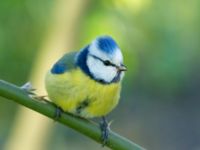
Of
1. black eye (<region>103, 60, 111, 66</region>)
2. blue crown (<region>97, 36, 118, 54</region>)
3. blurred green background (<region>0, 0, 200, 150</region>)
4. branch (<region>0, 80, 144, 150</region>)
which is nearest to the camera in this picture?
branch (<region>0, 80, 144, 150</region>)

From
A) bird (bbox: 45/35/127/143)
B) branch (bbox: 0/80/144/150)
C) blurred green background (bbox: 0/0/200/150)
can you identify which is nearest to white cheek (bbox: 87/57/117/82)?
bird (bbox: 45/35/127/143)

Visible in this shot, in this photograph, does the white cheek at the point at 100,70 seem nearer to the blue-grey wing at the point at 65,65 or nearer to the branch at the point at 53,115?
the blue-grey wing at the point at 65,65

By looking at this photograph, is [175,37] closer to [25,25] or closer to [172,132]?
[25,25]

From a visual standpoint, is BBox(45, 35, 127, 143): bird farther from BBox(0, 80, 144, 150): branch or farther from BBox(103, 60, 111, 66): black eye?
BBox(0, 80, 144, 150): branch

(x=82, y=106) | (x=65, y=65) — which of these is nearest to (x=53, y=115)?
(x=82, y=106)

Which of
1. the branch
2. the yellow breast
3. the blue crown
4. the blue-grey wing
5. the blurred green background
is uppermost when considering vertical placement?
the blue crown

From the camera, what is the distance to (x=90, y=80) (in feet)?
7.42

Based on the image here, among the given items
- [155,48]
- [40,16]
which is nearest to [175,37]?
Answer: [155,48]

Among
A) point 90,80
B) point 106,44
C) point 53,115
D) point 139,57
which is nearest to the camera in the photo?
point 53,115

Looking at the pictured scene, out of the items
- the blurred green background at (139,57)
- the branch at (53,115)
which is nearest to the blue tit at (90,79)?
the branch at (53,115)

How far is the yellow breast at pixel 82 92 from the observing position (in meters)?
2.19

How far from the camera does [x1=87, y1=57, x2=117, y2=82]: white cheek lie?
2.23m

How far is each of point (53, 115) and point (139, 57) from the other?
342 centimetres

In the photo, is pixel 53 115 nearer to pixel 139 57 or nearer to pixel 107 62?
pixel 107 62
